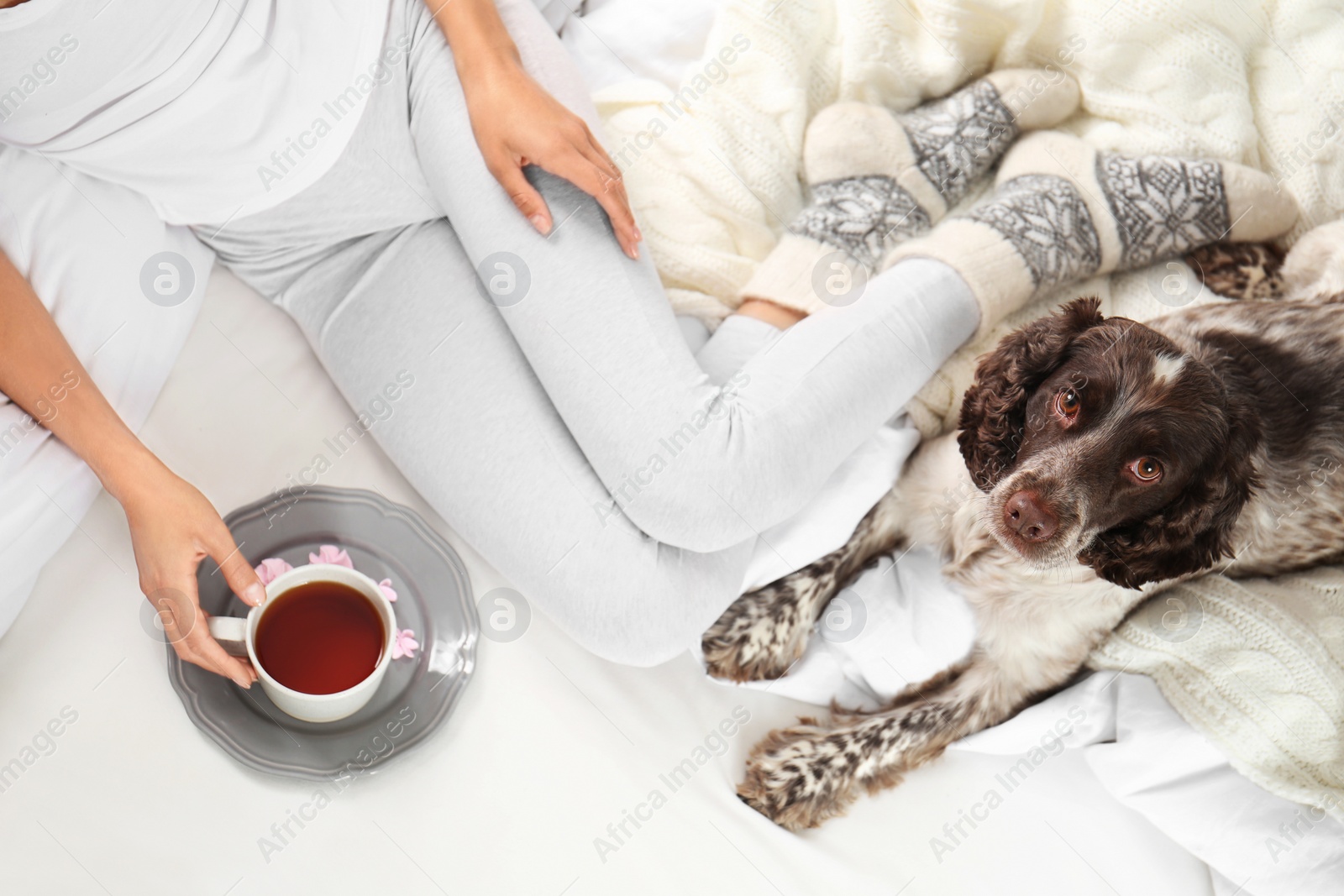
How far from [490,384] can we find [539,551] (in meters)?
0.31

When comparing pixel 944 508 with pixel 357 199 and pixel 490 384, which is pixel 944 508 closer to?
pixel 490 384

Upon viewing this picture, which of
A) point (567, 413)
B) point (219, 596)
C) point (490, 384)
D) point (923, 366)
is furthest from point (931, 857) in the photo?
point (219, 596)

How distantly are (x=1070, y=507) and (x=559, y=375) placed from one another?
849 mm

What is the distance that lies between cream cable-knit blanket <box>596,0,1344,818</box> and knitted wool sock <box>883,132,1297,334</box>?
76 millimetres

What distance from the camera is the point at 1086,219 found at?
1807mm

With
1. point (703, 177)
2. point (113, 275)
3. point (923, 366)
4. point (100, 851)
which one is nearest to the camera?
point (100, 851)

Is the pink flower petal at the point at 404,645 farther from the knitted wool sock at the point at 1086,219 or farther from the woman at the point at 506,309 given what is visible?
the knitted wool sock at the point at 1086,219

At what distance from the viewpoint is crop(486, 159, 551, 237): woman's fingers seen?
60.5 inches

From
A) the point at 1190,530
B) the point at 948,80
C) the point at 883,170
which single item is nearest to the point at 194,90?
the point at 883,170

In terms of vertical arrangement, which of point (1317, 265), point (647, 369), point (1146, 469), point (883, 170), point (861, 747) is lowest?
point (861, 747)

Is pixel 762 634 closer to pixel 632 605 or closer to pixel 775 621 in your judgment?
pixel 775 621

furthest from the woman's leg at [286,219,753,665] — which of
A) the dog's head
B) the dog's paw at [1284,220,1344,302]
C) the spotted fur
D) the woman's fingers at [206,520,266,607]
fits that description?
the dog's paw at [1284,220,1344,302]

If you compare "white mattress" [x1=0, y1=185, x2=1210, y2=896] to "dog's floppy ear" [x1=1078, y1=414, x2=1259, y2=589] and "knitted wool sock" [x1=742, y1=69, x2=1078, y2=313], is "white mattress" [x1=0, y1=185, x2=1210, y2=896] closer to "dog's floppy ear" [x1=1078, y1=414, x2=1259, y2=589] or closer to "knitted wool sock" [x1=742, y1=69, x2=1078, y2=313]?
"dog's floppy ear" [x1=1078, y1=414, x2=1259, y2=589]

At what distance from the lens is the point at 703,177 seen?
189cm
